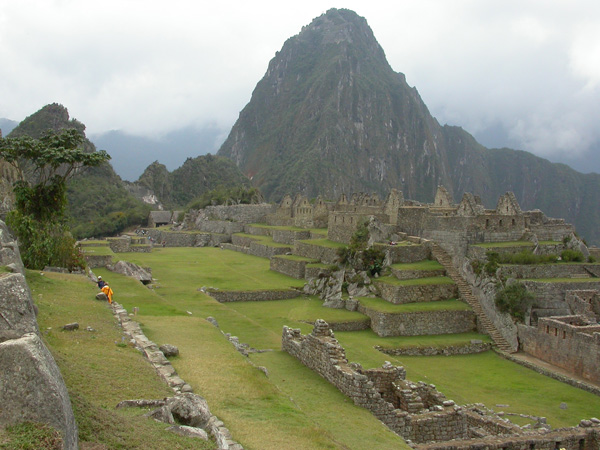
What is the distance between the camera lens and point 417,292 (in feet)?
71.4

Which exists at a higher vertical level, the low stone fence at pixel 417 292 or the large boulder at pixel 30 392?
the large boulder at pixel 30 392

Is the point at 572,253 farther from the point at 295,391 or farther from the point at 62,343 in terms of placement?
the point at 62,343

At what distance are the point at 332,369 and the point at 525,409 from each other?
232 inches

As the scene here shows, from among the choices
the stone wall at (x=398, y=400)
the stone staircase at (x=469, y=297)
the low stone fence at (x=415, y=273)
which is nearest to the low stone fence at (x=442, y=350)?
the stone staircase at (x=469, y=297)

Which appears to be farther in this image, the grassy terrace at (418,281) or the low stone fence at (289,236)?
the low stone fence at (289,236)

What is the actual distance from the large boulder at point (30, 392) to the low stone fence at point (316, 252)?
81.1 ft

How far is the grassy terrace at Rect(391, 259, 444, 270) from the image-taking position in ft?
75.6

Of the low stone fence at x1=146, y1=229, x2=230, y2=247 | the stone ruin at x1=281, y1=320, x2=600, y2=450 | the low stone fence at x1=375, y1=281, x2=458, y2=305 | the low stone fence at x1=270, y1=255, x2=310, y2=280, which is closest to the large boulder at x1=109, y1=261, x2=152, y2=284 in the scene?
the low stone fence at x1=270, y1=255, x2=310, y2=280

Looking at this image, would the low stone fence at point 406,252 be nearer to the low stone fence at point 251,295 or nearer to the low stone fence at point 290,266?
the low stone fence at point 251,295

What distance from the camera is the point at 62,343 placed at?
8.72 m

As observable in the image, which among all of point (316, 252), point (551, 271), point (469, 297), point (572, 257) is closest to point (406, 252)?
point (469, 297)

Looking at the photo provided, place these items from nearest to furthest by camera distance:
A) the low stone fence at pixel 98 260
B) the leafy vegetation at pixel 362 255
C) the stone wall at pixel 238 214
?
the leafy vegetation at pixel 362 255 → the low stone fence at pixel 98 260 → the stone wall at pixel 238 214

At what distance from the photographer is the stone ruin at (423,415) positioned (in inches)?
378

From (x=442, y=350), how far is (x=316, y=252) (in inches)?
559
